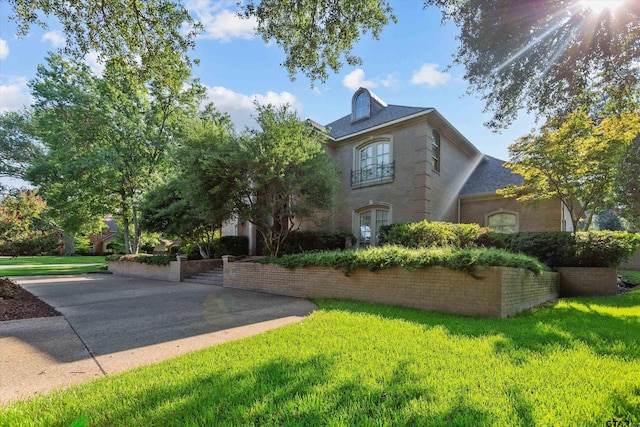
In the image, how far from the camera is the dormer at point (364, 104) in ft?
51.4

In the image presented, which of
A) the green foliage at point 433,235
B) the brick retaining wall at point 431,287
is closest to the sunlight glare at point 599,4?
the brick retaining wall at point 431,287

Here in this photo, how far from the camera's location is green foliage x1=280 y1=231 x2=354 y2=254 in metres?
13.8

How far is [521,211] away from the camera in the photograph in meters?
13.5

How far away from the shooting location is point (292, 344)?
13.5ft

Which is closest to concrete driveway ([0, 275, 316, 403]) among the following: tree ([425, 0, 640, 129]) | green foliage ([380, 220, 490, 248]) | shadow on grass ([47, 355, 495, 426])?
shadow on grass ([47, 355, 495, 426])

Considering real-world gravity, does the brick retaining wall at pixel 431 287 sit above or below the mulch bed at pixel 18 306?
above

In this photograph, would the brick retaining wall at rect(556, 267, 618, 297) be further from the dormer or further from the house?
the dormer

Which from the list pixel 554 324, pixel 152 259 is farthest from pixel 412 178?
pixel 152 259

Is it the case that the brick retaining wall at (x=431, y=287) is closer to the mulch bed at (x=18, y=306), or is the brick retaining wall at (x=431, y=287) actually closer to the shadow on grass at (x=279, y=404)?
the shadow on grass at (x=279, y=404)

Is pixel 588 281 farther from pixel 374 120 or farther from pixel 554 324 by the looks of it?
pixel 374 120

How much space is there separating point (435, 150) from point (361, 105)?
186 inches

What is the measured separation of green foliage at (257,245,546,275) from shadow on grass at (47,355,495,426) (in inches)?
146

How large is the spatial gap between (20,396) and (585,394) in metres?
5.10

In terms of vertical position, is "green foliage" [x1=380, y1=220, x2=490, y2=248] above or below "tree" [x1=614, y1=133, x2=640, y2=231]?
below
